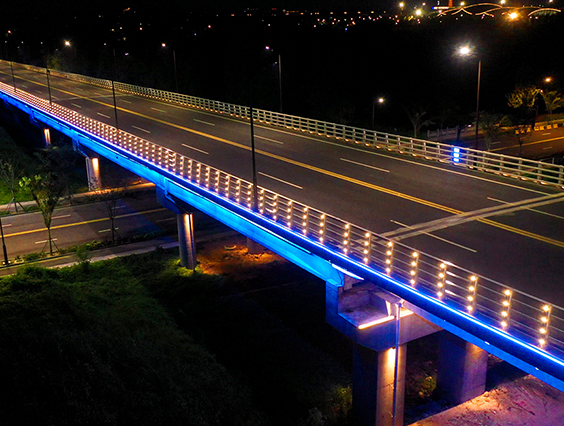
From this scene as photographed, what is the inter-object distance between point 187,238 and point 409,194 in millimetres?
13681

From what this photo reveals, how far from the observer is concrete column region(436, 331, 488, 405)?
21.2m

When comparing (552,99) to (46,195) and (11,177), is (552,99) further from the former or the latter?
(11,177)

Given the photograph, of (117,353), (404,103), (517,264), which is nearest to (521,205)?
(517,264)

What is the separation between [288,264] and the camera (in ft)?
112

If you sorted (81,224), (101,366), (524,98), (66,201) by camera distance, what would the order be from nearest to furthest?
(101,366), (81,224), (66,201), (524,98)

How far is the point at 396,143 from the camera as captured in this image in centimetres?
4128

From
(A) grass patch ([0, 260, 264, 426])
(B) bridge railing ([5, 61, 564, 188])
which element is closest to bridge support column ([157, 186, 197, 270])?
(A) grass patch ([0, 260, 264, 426])

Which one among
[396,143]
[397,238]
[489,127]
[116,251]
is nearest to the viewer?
[397,238]

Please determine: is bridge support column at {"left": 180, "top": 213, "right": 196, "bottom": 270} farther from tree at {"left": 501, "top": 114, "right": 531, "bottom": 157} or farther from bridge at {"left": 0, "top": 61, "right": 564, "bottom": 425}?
tree at {"left": 501, "top": 114, "right": 531, "bottom": 157}

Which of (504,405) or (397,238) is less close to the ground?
(397,238)

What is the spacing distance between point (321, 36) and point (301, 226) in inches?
3253

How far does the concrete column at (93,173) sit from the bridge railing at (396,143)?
1200cm

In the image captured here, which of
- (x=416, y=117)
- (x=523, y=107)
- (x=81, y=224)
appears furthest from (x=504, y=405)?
(x=523, y=107)

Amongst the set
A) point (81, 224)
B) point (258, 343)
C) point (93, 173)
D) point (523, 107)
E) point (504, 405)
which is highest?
→ point (523, 107)
